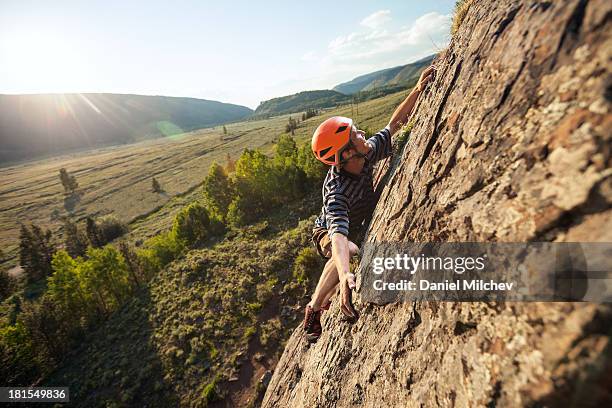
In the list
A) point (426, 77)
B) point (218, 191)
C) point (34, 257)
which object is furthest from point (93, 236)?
point (426, 77)

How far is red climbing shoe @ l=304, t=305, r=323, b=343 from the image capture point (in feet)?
25.7

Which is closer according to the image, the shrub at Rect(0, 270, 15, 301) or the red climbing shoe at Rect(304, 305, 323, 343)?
the red climbing shoe at Rect(304, 305, 323, 343)

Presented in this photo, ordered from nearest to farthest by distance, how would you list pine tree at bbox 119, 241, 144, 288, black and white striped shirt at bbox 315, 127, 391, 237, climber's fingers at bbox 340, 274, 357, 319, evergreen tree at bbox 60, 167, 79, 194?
1. black and white striped shirt at bbox 315, 127, 391, 237
2. climber's fingers at bbox 340, 274, 357, 319
3. pine tree at bbox 119, 241, 144, 288
4. evergreen tree at bbox 60, 167, 79, 194

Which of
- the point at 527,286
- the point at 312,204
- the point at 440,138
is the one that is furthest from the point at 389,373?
the point at 312,204

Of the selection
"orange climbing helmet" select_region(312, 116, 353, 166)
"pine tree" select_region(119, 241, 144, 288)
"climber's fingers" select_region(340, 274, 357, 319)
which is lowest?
"pine tree" select_region(119, 241, 144, 288)

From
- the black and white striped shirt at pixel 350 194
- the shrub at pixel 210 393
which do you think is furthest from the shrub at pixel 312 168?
the black and white striped shirt at pixel 350 194

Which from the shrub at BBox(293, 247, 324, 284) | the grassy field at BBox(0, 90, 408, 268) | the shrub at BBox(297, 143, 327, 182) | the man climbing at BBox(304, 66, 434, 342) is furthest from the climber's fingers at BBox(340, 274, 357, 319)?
the grassy field at BBox(0, 90, 408, 268)

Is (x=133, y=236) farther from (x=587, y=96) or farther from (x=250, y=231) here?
(x=587, y=96)

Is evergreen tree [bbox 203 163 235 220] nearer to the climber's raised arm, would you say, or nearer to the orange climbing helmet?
the climber's raised arm

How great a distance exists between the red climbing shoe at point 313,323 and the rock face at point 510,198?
2.67m

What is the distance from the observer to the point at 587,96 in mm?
2227

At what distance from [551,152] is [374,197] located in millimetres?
4711

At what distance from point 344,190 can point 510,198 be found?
3.35m

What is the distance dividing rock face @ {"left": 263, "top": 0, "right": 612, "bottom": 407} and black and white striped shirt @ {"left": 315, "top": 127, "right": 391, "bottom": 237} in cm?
100
